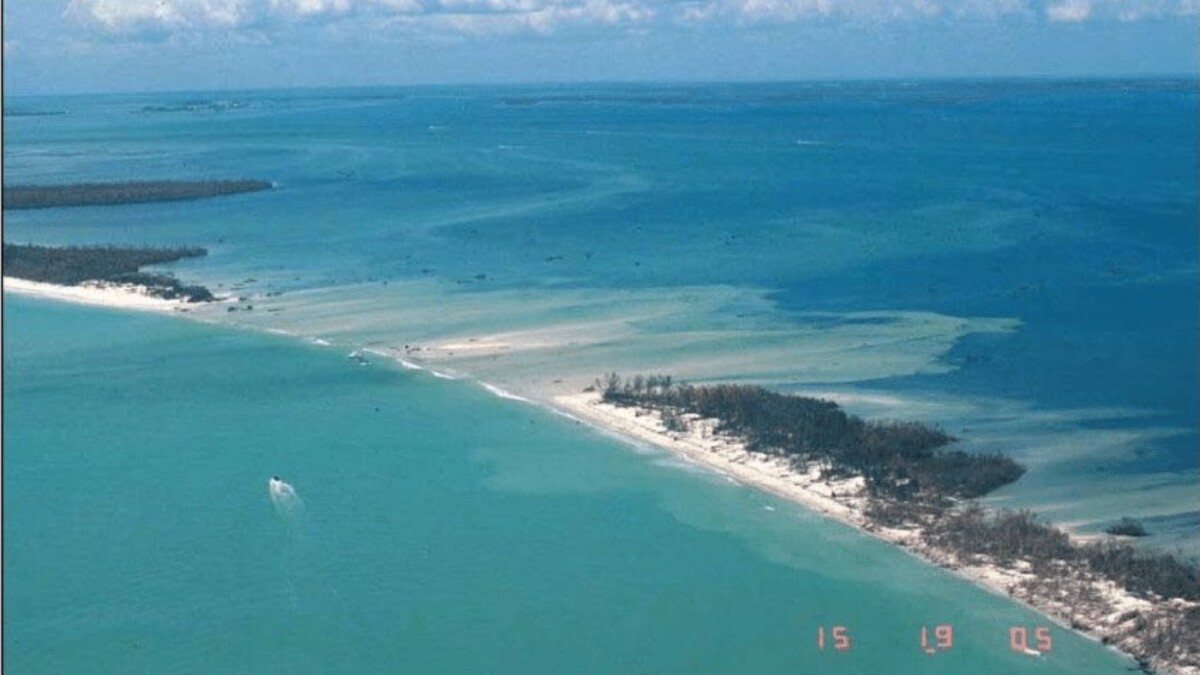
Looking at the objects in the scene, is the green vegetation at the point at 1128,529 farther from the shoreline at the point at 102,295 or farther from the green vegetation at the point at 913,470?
Answer: the shoreline at the point at 102,295

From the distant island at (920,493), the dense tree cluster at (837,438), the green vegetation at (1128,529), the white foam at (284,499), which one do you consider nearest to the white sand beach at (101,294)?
the distant island at (920,493)

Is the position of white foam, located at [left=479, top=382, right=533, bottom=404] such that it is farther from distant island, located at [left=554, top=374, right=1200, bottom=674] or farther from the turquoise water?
distant island, located at [left=554, top=374, right=1200, bottom=674]

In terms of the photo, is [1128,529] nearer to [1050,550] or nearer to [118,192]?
[1050,550]

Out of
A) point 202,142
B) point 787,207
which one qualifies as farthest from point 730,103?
point 787,207
